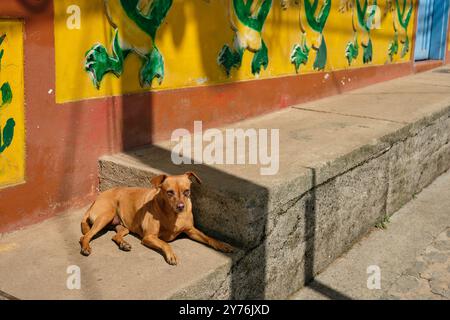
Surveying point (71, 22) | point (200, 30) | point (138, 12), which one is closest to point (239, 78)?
point (200, 30)

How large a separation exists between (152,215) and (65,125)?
971 millimetres

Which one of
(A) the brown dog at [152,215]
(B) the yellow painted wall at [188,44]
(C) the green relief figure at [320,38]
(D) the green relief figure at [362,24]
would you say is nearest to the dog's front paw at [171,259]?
(A) the brown dog at [152,215]

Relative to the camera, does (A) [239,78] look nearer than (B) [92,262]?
No

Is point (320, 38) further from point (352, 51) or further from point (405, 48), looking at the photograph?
point (405, 48)

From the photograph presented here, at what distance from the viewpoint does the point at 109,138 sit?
173 inches

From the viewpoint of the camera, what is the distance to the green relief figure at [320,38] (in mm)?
6574

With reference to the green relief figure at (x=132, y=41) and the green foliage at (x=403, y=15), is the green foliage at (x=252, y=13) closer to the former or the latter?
the green relief figure at (x=132, y=41)

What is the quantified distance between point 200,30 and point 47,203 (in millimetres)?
2073

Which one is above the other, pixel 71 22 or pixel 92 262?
pixel 71 22

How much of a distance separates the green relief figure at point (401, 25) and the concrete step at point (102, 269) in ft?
21.5

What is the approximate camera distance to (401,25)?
935cm

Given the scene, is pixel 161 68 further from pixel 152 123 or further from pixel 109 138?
pixel 109 138

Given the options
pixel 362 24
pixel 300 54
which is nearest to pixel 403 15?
pixel 362 24

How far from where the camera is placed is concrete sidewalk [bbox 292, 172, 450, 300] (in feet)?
13.5
